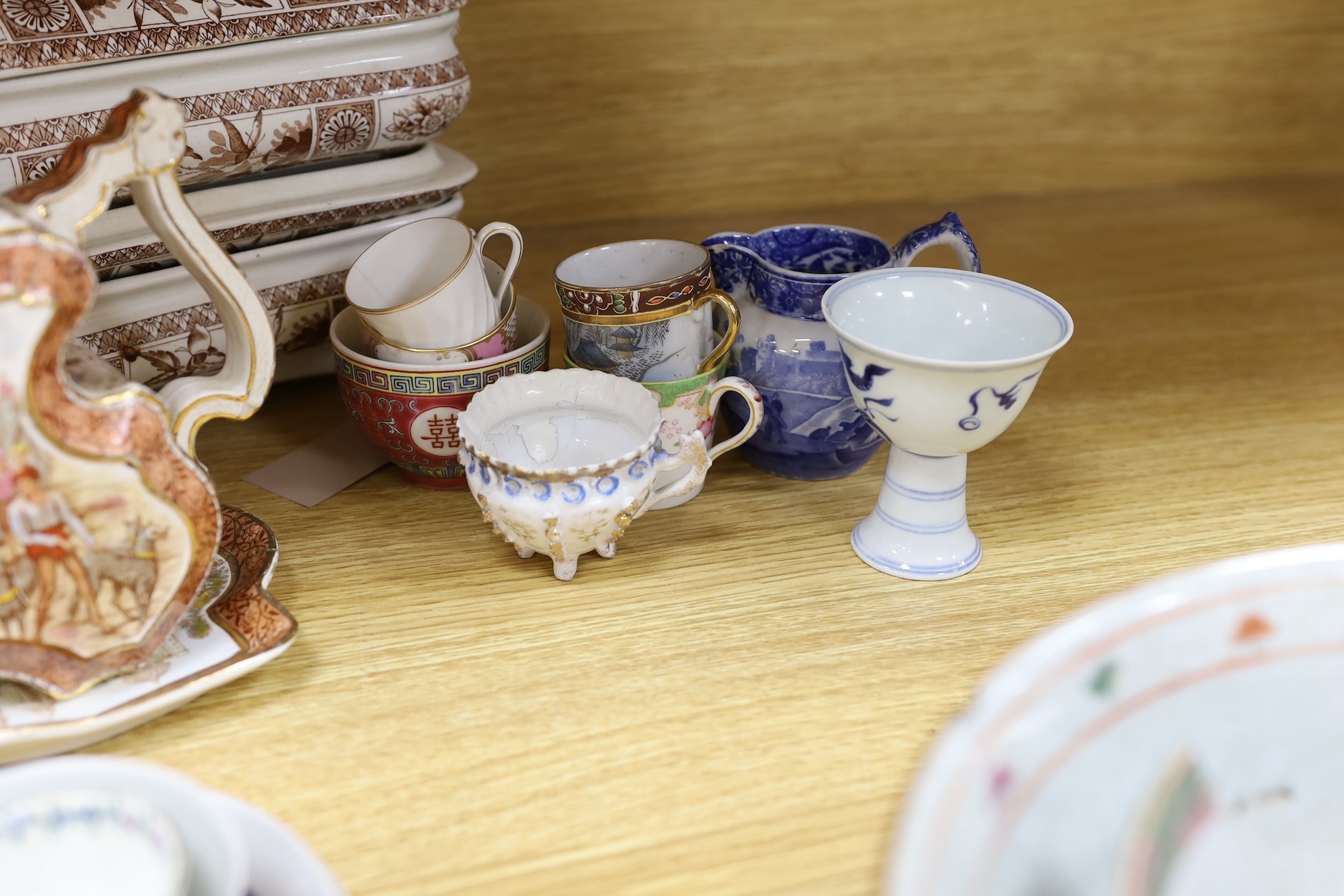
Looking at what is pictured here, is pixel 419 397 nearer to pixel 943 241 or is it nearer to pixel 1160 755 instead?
pixel 943 241

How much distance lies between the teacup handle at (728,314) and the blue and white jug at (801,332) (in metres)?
0.02

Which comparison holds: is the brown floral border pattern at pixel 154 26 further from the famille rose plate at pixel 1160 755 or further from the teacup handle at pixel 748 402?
the famille rose plate at pixel 1160 755

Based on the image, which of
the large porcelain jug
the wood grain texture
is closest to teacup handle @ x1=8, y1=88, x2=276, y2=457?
the large porcelain jug

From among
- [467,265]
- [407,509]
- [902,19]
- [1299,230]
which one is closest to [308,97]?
[467,265]

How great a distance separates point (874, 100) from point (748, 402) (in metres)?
0.55

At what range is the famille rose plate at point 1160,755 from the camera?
0.34 meters

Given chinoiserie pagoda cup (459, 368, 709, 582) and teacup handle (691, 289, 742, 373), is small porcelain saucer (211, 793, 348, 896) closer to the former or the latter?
chinoiserie pagoda cup (459, 368, 709, 582)

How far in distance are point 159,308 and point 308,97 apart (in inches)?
6.1

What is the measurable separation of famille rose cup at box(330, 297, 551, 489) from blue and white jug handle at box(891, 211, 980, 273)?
23cm

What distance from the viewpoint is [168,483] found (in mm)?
→ 491

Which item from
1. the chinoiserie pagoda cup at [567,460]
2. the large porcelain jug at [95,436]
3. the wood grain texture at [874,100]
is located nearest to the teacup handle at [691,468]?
the chinoiserie pagoda cup at [567,460]

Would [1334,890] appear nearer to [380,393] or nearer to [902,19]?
[380,393]

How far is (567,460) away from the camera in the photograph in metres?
0.64

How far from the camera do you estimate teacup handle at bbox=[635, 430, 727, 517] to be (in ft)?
2.06
